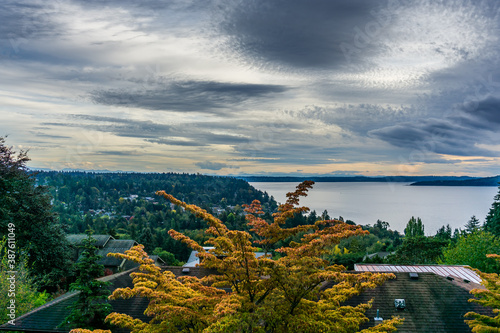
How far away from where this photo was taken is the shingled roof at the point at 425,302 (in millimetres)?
13172

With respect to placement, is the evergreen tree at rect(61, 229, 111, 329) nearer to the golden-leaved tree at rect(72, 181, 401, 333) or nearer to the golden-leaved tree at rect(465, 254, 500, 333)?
the golden-leaved tree at rect(72, 181, 401, 333)

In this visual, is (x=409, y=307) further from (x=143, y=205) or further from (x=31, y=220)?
(x=143, y=205)

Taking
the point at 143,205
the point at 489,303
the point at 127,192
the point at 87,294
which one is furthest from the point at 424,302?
the point at 127,192

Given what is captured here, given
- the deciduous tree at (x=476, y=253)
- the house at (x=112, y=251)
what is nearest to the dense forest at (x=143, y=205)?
the house at (x=112, y=251)

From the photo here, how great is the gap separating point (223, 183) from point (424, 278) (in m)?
174

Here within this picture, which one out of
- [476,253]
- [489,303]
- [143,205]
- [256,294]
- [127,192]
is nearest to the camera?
[256,294]

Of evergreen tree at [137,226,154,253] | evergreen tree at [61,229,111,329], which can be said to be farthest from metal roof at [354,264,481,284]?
evergreen tree at [137,226,154,253]

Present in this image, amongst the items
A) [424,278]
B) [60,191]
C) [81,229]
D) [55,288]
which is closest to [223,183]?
[60,191]

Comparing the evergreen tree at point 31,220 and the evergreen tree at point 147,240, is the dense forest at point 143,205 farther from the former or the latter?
the evergreen tree at point 31,220

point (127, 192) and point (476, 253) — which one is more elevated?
point (476, 253)

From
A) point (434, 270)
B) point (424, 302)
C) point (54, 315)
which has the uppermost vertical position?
point (434, 270)

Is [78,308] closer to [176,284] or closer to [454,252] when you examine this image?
[176,284]

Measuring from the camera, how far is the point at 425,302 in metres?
14.3

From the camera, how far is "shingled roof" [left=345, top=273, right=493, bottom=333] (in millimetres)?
13172
